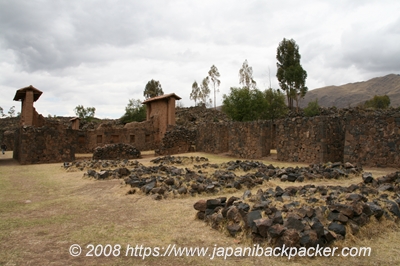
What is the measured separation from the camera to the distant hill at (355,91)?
83.8 metres

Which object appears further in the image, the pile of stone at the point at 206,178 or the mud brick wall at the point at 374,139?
the mud brick wall at the point at 374,139

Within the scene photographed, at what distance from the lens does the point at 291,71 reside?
47125mm

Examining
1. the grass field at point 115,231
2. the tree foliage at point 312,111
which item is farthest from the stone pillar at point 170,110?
the grass field at point 115,231

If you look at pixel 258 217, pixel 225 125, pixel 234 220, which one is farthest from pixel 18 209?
pixel 225 125

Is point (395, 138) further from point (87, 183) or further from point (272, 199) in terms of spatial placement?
point (87, 183)

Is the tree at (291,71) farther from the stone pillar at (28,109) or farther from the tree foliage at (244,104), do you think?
the stone pillar at (28,109)

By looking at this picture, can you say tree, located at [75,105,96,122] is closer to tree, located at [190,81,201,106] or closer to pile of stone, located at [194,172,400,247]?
tree, located at [190,81,201,106]

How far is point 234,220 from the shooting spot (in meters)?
4.86

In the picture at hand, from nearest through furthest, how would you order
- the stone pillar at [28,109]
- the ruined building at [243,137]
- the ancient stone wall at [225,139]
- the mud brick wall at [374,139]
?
1. the mud brick wall at [374,139]
2. the ruined building at [243,137]
3. the ancient stone wall at [225,139]
4. the stone pillar at [28,109]

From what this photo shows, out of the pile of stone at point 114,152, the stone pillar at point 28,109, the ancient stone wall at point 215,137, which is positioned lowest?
the pile of stone at point 114,152

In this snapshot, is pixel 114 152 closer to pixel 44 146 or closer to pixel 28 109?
pixel 44 146

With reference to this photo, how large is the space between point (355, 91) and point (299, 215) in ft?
340

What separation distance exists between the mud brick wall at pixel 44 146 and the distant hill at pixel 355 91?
7766 centimetres

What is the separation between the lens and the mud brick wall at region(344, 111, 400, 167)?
12.4 meters
